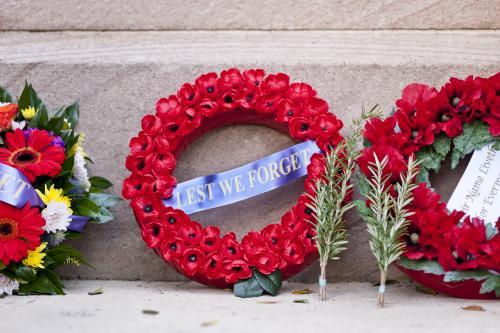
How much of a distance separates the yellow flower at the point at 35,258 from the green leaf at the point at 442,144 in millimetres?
1334

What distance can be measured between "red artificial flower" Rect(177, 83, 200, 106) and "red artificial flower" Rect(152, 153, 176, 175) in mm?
193

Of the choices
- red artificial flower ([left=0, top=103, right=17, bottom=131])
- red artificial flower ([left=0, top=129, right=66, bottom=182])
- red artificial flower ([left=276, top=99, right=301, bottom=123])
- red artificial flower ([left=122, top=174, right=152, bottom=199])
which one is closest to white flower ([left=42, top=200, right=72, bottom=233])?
red artificial flower ([left=0, top=129, right=66, bottom=182])

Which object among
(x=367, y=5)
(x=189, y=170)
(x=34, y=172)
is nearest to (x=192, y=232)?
(x=189, y=170)

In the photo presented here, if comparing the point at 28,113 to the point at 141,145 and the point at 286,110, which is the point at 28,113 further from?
the point at 286,110

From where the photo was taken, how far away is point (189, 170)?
2.72m

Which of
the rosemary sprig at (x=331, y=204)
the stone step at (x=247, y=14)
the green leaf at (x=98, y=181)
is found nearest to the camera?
the rosemary sprig at (x=331, y=204)

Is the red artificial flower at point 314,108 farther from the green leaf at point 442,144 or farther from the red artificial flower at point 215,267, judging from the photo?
the red artificial flower at point 215,267

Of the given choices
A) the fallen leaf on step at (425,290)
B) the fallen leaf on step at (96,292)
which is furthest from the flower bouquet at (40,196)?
the fallen leaf on step at (425,290)

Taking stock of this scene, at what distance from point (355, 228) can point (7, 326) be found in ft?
4.20

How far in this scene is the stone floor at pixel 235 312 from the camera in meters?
1.88

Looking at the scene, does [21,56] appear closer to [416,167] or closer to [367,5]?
[367,5]

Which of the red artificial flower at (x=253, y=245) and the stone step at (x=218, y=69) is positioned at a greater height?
the stone step at (x=218, y=69)

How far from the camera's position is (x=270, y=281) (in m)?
2.39

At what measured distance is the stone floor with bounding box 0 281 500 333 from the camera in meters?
1.88
